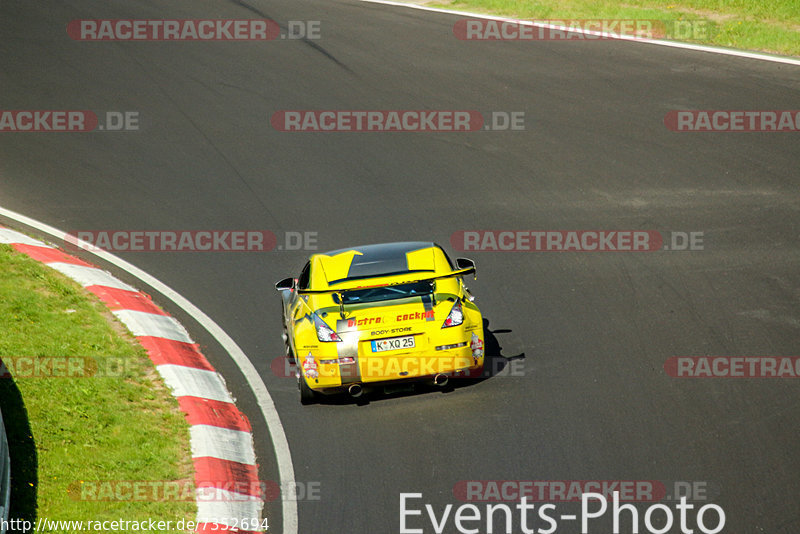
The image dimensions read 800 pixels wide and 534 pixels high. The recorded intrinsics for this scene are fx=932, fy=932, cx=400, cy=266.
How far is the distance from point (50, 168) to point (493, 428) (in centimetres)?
1126

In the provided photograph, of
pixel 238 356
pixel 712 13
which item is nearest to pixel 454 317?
pixel 238 356

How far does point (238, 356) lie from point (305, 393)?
1.60 meters

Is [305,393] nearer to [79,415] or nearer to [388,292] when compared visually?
[388,292]

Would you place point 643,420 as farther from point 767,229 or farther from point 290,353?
point 767,229

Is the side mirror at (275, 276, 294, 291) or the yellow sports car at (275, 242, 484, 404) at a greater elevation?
the side mirror at (275, 276, 294, 291)

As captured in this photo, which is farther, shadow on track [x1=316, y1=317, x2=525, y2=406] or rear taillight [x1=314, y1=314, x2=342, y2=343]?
shadow on track [x1=316, y1=317, x2=525, y2=406]

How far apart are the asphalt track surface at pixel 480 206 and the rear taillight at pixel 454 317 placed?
0.81 metres

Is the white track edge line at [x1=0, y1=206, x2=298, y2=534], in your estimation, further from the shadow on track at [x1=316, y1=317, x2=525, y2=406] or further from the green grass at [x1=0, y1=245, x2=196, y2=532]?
the green grass at [x1=0, y1=245, x2=196, y2=532]

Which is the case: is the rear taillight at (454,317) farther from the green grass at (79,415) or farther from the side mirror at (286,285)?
the green grass at (79,415)

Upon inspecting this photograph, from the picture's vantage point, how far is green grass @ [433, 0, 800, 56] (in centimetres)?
2137

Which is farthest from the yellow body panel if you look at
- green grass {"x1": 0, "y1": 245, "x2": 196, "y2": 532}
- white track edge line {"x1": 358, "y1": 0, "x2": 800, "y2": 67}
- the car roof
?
white track edge line {"x1": 358, "y1": 0, "x2": 800, "y2": 67}

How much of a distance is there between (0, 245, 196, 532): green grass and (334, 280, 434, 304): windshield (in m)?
2.11

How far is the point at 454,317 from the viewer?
30.8ft

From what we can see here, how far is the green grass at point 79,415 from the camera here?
7.73m
